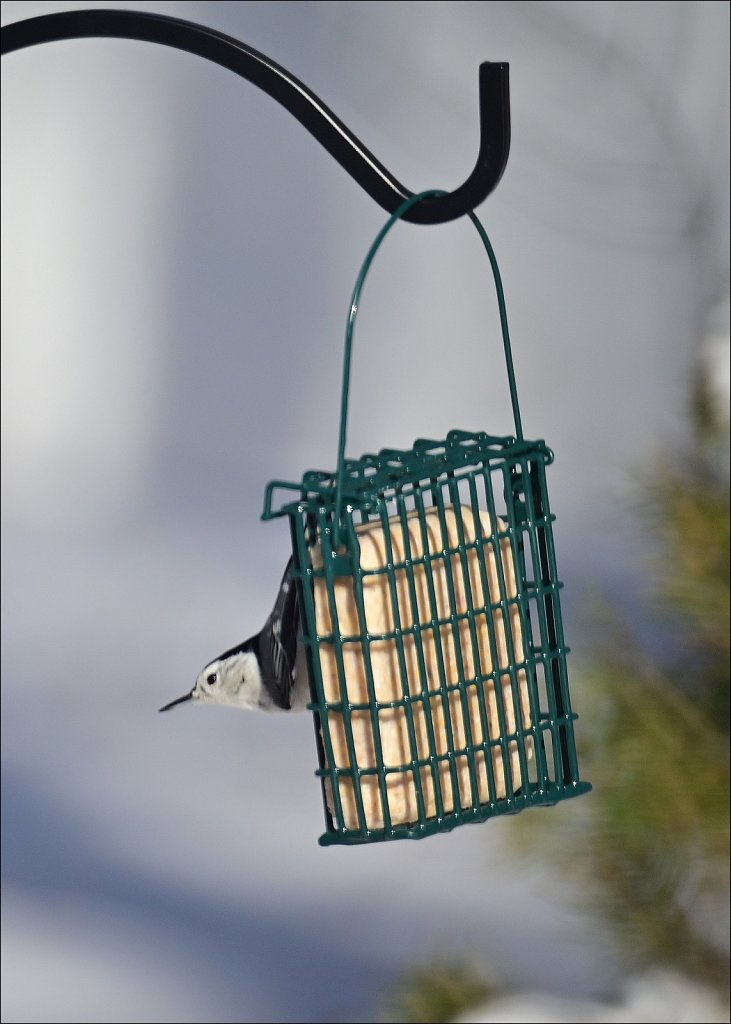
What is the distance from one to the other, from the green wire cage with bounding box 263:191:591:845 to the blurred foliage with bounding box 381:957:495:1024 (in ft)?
4.59

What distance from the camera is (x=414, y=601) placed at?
959 millimetres

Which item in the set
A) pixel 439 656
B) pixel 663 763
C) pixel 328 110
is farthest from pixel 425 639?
pixel 663 763

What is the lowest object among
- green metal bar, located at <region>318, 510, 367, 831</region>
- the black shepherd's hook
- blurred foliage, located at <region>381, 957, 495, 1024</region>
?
blurred foliage, located at <region>381, 957, 495, 1024</region>

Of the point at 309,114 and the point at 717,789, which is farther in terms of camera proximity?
the point at 717,789

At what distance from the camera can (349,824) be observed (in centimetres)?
96

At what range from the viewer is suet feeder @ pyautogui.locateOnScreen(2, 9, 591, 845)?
2.99 feet

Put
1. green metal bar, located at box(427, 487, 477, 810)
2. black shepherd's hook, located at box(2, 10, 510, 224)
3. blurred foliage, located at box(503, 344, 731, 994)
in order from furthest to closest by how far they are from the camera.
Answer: blurred foliage, located at box(503, 344, 731, 994)
green metal bar, located at box(427, 487, 477, 810)
black shepherd's hook, located at box(2, 10, 510, 224)

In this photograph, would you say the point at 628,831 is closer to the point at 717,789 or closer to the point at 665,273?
the point at 717,789

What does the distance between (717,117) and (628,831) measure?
1736 mm

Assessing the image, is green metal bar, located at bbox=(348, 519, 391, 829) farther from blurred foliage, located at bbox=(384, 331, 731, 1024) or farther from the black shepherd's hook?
blurred foliage, located at bbox=(384, 331, 731, 1024)

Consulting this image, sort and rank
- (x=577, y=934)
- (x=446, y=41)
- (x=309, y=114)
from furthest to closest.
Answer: (x=446, y=41), (x=577, y=934), (x=309, y=114)

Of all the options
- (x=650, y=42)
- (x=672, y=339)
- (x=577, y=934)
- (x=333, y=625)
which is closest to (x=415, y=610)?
(x=333, y=625)

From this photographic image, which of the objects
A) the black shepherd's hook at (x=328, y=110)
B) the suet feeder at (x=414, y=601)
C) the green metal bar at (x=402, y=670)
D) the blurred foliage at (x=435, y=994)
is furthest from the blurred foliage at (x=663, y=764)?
the black shepherd's hook at (x=328, y=110)

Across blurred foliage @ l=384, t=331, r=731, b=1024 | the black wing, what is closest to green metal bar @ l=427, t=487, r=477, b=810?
the black wing
